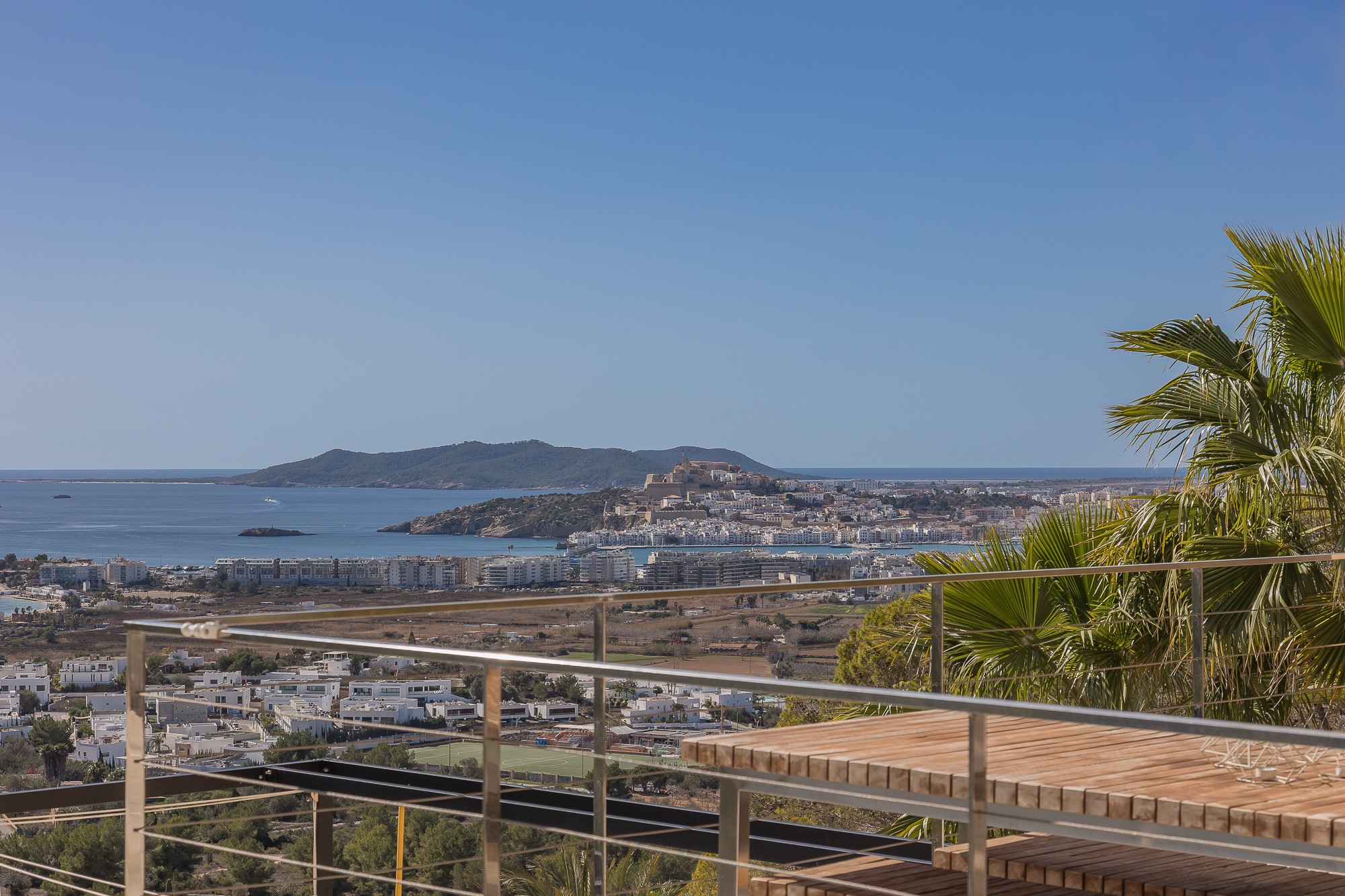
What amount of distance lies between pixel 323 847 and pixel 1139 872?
331 centimetres

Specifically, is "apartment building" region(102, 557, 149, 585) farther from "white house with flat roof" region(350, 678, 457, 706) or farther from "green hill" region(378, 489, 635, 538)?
"white house with flat roof" region(350, 678, 457, 706)

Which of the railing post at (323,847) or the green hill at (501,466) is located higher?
the green hill at (501,466)

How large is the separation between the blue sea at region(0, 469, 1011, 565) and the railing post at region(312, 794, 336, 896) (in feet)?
143

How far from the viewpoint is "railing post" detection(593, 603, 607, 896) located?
3008 mm

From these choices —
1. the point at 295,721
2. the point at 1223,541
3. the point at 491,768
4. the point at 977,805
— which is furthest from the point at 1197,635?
the point at 295,721

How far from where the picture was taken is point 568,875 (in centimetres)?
1625

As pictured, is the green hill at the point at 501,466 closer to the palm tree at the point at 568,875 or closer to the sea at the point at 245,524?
the sea at the point at 245,524

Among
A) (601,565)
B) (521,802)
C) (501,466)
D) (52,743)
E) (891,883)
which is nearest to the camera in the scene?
(891,883)

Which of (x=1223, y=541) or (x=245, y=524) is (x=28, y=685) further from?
(x=245, y=524)

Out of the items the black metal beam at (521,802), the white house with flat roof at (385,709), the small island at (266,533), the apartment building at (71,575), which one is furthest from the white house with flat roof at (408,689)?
the small island at (266,533)

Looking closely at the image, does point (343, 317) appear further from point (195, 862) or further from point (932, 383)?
point (195, 862)

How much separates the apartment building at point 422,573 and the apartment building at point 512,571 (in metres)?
0.68

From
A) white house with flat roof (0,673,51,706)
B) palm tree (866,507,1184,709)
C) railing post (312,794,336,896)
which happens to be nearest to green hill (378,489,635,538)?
white house with flat roof (0,673,51,706)

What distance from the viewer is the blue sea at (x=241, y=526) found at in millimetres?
54406
